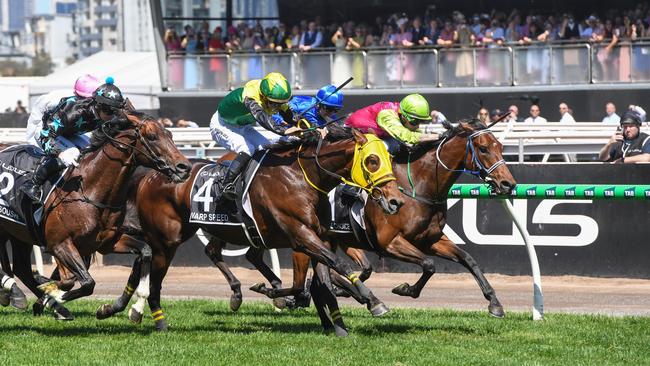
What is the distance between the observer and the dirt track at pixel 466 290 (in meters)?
11.7

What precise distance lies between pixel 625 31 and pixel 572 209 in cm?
792

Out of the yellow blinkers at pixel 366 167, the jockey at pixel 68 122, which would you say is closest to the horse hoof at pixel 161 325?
the jockey at pixel 68 122

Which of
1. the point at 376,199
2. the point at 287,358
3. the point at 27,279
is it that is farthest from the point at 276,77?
the point at 27,279

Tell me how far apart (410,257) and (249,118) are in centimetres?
182

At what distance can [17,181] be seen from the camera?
388 inches

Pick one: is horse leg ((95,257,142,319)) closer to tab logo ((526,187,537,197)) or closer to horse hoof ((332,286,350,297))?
horse hoof ((332,286,350,297))

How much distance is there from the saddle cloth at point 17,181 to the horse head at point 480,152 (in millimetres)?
3412

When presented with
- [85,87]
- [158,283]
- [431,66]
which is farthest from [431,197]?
[431,66]

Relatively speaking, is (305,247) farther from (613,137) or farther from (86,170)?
(613,137)

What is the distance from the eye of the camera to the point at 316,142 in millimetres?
9281

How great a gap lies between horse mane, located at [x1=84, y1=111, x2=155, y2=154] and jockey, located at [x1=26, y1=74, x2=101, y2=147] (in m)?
0.41

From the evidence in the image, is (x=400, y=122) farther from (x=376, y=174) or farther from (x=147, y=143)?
(x=147, y=143)

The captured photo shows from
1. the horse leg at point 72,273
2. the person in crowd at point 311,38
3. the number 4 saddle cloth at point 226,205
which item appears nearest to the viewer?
the horse leg at point 72,273

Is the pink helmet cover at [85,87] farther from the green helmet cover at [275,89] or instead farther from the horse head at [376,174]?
the horse head at [376,174]
